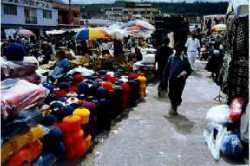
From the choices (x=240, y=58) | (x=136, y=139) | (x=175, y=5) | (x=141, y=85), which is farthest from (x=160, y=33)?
(x=175, y=5)

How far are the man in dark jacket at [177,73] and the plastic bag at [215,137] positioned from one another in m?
2.04

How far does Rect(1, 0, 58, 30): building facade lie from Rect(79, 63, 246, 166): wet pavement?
132ft

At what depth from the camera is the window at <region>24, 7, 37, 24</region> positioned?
190 feet

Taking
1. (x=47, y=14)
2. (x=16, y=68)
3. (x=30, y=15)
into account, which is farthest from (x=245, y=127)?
(x=47, y=14)

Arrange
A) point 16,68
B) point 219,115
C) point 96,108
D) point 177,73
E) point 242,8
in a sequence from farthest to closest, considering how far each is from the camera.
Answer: point 177,73 → point 242,8 → point 96,108 → point 219,115 → point 16,68

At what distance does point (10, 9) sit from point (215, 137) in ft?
161

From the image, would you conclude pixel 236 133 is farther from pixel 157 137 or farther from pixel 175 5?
pixel 175 5

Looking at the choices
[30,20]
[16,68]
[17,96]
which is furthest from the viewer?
[30,20]

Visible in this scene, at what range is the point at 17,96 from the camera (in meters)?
4.75

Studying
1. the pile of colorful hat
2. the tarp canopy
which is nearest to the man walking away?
the pile of colorful hat

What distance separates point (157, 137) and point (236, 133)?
1.51 metres

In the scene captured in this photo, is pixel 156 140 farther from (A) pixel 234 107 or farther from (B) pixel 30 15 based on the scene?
(B) pixel 30 15

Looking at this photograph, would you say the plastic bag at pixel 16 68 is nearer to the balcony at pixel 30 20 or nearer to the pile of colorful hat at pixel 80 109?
the pile of colorful hat at pixel 80 109

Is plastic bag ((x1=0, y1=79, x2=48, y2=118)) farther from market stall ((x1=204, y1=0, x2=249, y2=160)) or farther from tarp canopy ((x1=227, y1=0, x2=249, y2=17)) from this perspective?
tarp canopy ((x1=227, y1=0, x2=249, y2=17))
